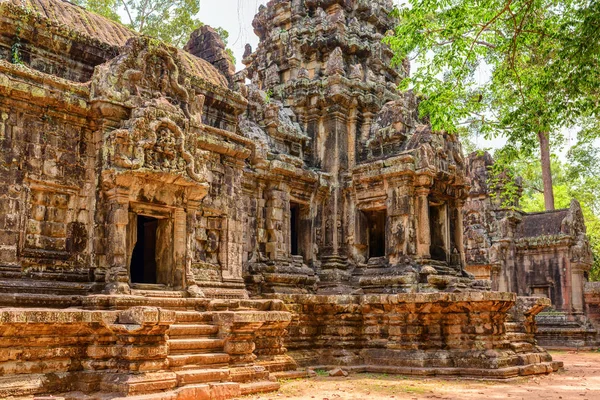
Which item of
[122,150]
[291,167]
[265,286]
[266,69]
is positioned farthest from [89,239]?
[266,69]

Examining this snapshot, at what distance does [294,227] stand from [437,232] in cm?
392

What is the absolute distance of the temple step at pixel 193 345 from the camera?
29.2 feet

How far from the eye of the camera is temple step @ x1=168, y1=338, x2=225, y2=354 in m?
8.89

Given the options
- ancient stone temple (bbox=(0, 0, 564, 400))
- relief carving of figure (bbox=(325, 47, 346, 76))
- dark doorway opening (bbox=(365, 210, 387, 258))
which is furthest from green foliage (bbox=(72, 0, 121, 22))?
dark doorway opening (bbox=(365, 210, 387, 258))

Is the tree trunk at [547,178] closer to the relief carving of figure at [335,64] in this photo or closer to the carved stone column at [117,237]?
the relief carving of figure at [335,64]

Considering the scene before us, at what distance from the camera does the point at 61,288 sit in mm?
8836

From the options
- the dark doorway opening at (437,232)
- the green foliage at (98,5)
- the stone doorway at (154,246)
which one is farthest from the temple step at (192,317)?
the green foliage at (98,5)

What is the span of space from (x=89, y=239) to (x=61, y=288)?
0.96 meters

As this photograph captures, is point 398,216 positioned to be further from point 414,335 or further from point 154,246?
point 154,246

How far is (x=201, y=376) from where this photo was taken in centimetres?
876

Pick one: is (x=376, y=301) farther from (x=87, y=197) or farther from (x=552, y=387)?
(x=87, y=197)

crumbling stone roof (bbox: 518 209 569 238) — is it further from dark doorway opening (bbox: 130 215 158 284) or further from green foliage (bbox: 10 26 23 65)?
green foliage (bbox: 10 26 23 65)

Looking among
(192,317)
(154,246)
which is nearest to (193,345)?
(192,317)

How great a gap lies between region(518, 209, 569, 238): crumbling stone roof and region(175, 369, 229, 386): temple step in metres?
18.4
